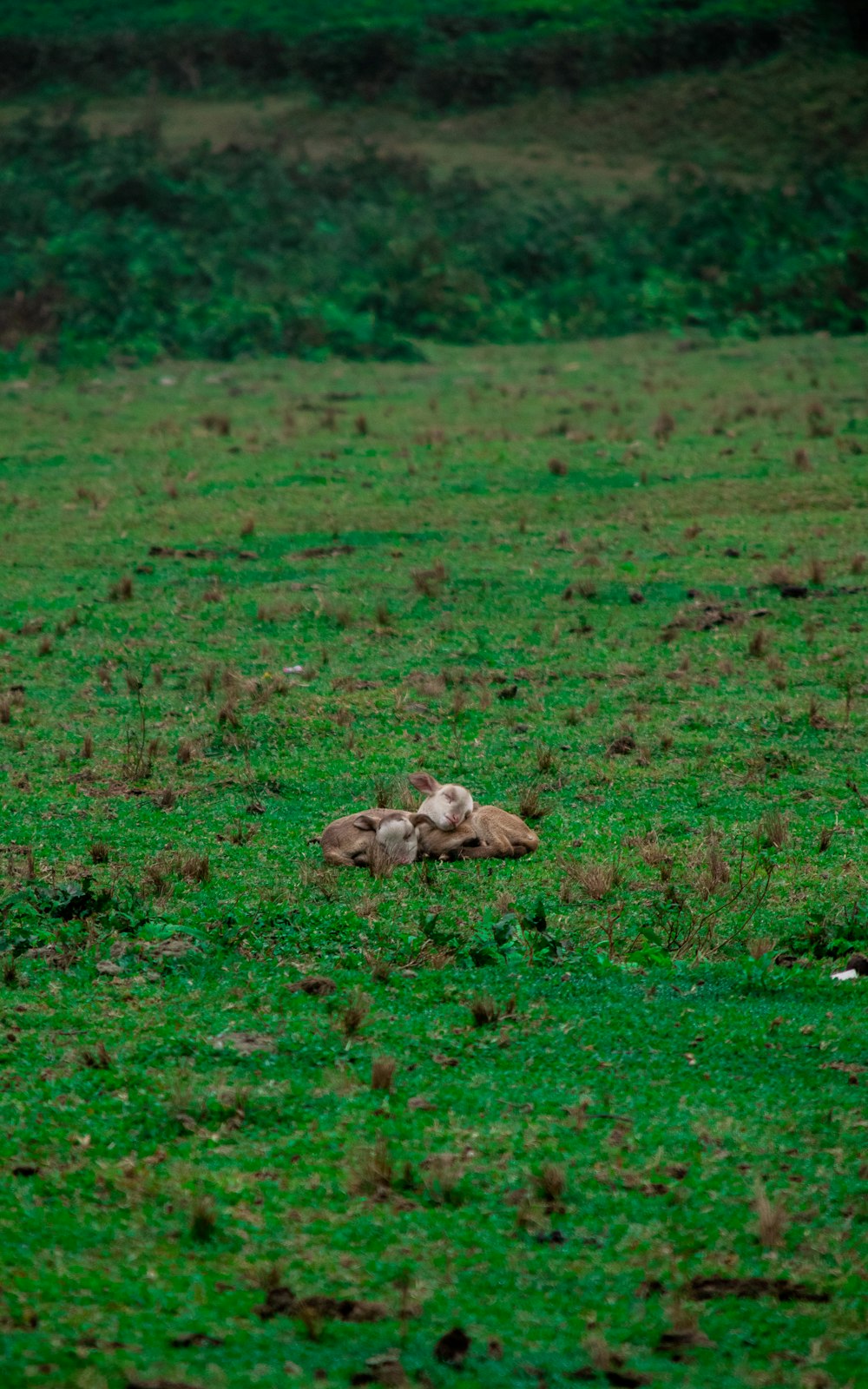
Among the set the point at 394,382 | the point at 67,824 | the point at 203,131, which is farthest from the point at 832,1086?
the point at 203,131

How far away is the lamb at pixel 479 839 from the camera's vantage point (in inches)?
315

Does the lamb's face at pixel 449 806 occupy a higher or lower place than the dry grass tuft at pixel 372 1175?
lower

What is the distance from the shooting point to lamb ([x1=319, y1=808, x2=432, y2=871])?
311 inches

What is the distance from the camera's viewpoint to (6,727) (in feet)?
35.1

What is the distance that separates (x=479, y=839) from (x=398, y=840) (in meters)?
0.43

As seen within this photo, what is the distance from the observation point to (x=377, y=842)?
311 inches

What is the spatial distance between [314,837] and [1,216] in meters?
30.1

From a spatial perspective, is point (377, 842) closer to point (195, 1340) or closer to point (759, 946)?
point (759, 946)

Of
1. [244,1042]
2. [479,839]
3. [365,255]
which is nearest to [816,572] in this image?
[479,839]

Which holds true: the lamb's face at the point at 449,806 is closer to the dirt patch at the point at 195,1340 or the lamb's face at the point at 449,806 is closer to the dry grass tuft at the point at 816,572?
the dirt patch at the point at 195,1340

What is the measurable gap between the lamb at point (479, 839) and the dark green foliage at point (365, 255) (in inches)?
864

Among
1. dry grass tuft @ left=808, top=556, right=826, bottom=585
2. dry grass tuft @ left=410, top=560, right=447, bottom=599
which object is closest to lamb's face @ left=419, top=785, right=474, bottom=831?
dry grass tuft @ left=410, top=560, right=447, bottom=599

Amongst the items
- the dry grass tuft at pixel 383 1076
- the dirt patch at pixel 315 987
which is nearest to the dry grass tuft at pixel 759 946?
the dirt patch at pixel 315 987

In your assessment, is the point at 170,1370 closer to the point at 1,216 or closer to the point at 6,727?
the point at 6,727
